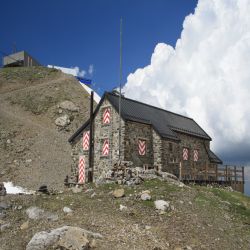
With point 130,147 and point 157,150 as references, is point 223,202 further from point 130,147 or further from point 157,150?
point 157,150

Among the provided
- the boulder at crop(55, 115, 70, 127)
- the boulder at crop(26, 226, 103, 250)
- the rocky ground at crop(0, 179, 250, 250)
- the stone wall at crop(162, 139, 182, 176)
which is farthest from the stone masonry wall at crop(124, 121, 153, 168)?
the boulder at crop(55, 115, 70, 127)

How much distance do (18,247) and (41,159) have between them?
34.9 metres

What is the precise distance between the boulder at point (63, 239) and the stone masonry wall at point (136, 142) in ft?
54.7

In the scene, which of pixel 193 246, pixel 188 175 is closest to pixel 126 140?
pixel 188 175

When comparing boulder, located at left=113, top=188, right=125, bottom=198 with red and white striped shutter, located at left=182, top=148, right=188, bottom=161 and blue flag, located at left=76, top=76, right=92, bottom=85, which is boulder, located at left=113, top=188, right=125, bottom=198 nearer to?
red and white striped shutter, located at left=182, top=148, right=188, bottom=161

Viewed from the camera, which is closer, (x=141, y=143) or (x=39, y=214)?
(x=39, y=214)

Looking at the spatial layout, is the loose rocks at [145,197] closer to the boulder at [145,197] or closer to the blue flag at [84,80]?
the boulder at [145,197]

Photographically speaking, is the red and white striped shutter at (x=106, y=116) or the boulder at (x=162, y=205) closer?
the boulder at (x=162, y=205)

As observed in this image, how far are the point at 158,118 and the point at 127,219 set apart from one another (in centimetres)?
2088

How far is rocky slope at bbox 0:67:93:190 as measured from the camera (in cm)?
4559

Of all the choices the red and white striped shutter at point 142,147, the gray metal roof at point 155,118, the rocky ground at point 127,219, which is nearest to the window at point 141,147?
the red and white striped shutter at point 142,147

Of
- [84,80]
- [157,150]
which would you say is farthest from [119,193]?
[84,80]

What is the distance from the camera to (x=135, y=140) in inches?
1267

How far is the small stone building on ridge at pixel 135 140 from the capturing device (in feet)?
104
